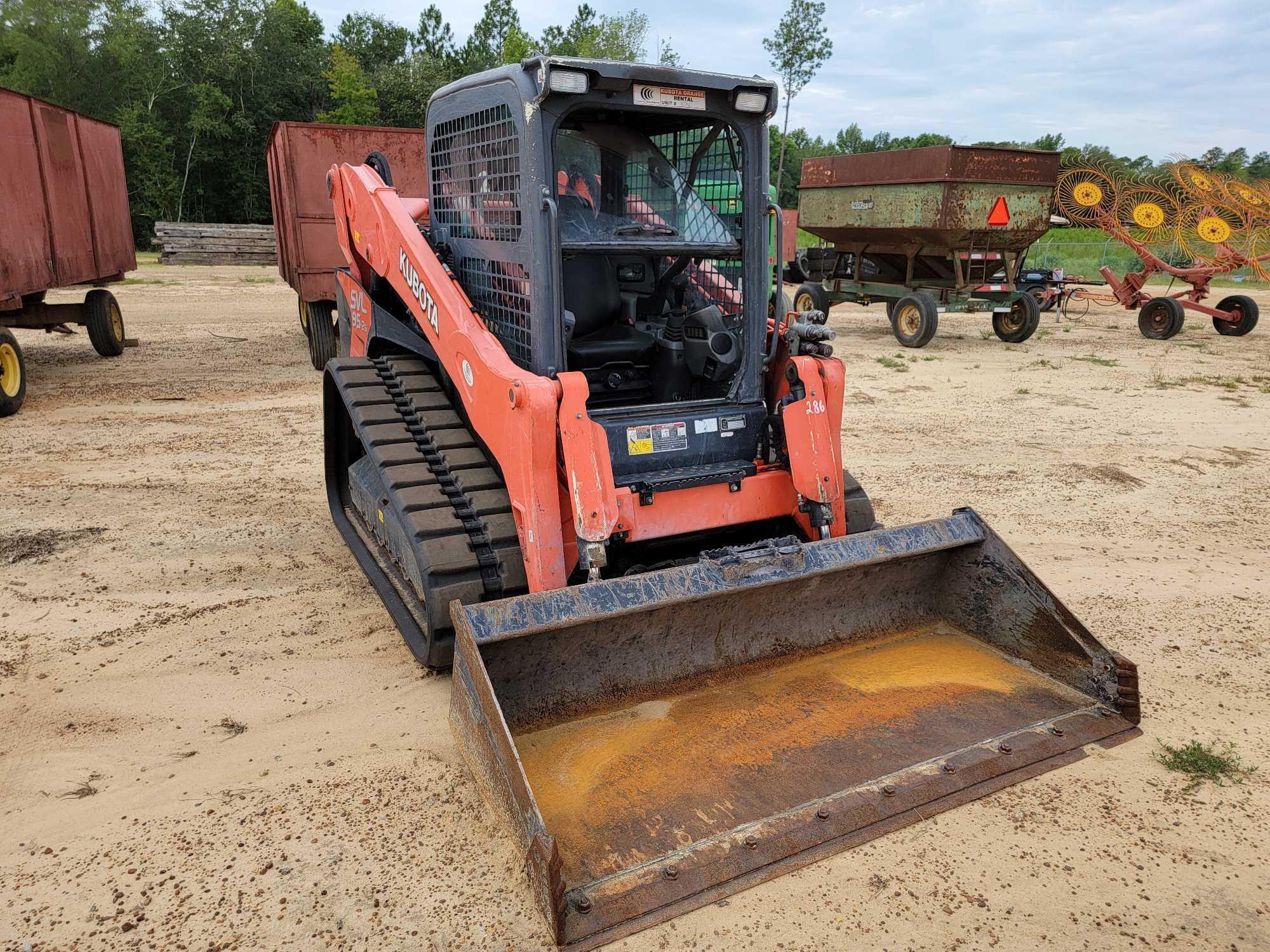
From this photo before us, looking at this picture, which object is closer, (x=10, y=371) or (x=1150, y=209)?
(x=10, y=371)

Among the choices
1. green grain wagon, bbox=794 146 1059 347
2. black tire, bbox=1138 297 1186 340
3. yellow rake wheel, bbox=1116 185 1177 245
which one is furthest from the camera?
yellow rake wheel, bbox=1116 185 1177 245

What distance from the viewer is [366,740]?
3.13 metres

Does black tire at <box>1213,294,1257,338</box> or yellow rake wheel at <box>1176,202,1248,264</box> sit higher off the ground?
yellow rake wheel at <box>1176,202,1248,264</box>

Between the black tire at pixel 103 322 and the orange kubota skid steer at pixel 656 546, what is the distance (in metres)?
7.75

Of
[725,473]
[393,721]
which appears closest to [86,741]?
[393,721]

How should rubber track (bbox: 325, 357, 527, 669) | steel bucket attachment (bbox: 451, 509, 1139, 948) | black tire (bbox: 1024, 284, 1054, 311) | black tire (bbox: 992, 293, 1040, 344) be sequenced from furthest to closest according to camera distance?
black tire (bbox: 1024, 284, 1054, 311) → black tire (bbox: 992, 293, 1040, 344) → rubber track (bbox: 325, 357, 527, 669) → steel bucket attachment (bbox: 451, 509, 1139, 948)

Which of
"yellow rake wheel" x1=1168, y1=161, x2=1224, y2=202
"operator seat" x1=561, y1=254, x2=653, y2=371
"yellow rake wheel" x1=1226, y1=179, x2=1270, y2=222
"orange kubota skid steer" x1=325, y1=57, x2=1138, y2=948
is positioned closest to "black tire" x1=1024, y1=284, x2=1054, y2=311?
"yellow rake wheel" x1=1168, y1=161, x2=1224, y2=202

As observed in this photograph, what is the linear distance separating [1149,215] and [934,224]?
16.0 feet

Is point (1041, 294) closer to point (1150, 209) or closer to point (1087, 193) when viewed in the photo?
point (1087, 193)

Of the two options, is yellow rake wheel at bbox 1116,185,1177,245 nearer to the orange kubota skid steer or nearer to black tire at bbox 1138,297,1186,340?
black tire at bbox 1138,297,1186,340

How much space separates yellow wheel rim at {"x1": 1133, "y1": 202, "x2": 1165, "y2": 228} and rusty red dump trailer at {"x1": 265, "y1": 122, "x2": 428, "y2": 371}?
11254 millimetres

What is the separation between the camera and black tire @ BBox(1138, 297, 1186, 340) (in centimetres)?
1337

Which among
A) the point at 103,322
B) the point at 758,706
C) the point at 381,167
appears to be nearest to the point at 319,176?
the point at 103,322

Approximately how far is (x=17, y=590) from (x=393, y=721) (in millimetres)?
2272
